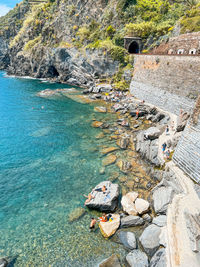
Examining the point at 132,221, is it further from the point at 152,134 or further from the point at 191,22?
the point at 191,22

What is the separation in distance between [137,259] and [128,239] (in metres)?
1.26

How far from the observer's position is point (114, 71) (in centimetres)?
4516

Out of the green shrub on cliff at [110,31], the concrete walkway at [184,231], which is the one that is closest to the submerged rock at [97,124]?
the concrete walkway at [184,231]

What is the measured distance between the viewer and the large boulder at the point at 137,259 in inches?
346

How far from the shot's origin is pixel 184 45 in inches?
1195

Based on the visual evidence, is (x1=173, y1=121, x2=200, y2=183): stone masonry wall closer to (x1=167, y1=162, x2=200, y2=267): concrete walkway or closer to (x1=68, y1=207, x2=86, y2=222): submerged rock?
(x1=167, y1=162, x2=200, y2=267): concrete walkway

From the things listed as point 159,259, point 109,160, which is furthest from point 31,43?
point 159,259

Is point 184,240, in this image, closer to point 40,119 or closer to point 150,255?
point 150,255

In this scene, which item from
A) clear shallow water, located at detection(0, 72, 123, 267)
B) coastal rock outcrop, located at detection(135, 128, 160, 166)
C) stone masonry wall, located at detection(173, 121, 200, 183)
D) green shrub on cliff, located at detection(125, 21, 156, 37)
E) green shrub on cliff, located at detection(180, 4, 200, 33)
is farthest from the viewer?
green shrub on cliff, located at detection(125, 21, 156, 37)

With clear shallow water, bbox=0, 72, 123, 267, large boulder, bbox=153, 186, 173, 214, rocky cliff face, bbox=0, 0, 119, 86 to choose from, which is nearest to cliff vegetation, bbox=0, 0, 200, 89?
rocky cliff face, bbox=0, 0, 119, 86

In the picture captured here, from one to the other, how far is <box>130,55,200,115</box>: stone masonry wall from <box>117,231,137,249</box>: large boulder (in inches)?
769

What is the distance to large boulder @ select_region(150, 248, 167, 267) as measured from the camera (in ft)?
26.7

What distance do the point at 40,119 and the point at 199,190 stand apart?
87.1 ft

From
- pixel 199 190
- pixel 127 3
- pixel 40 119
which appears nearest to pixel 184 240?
pixel 199 190
